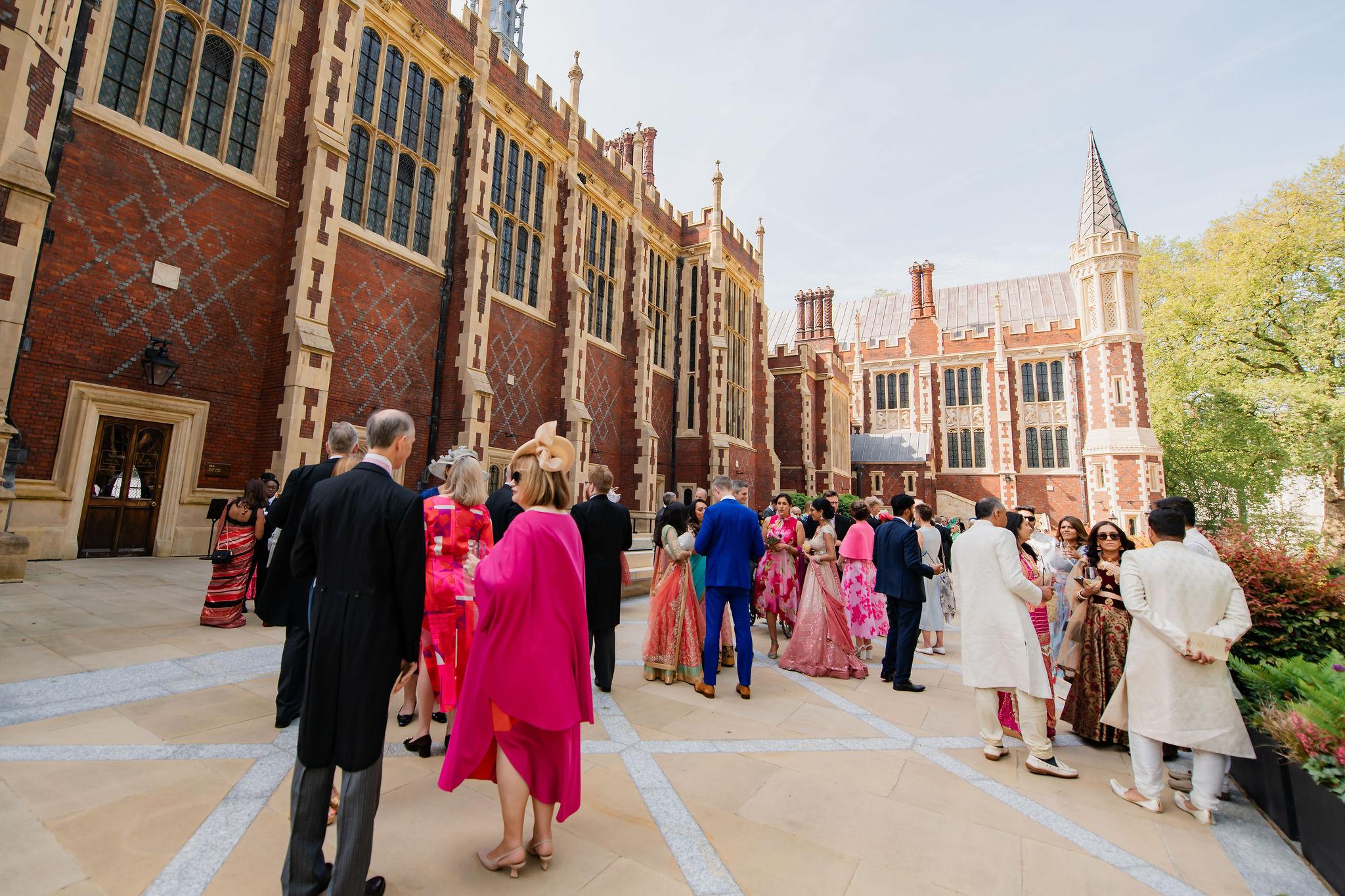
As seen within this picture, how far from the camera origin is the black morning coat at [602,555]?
416cm

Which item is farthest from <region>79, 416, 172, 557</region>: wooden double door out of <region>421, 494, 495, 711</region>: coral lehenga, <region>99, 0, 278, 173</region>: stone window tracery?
<region>421, 494, 495, 711</region>: coral lehenga

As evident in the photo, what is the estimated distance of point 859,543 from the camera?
6.15 meters

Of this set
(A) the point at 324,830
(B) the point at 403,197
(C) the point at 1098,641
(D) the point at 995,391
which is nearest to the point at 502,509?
(A) the point at 324,830

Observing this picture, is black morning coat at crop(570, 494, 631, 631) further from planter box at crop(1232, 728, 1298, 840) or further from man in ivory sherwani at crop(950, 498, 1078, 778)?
planter box at crop(1232, 728, 1298, 840)

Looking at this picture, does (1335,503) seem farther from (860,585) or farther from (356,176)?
(356,176)

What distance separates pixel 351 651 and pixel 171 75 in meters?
11.4

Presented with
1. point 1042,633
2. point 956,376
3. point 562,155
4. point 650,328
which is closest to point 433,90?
point 562,155

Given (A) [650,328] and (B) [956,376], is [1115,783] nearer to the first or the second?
(A) [650,328]

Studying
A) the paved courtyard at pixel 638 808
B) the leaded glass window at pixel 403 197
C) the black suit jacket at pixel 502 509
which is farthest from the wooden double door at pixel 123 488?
the black suit jacket at pixel 502 509

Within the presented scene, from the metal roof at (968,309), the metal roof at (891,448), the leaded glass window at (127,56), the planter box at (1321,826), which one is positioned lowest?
the planter box at (1321,826)

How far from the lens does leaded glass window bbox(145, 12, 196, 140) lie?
8.40 metres

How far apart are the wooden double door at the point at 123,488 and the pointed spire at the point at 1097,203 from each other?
33743mm

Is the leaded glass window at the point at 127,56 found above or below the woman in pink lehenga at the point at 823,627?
above

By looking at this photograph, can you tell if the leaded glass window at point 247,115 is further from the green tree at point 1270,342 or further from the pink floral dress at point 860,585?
the green tree at point 1270,342
